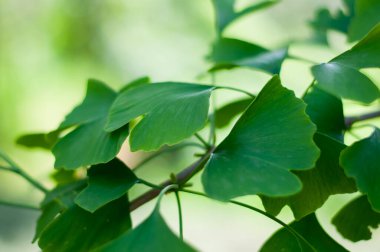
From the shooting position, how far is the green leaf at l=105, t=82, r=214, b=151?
1.16 ft

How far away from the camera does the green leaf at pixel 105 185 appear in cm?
37

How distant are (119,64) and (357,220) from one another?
59.7 inches

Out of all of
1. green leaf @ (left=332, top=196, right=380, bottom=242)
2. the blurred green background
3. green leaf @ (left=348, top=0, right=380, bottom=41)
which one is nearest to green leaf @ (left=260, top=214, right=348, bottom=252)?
green leaf @ (left=332, top=196, right=380, bottom=242)

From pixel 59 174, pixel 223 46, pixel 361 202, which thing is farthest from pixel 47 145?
pixel 361 202

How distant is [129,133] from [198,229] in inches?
55.2

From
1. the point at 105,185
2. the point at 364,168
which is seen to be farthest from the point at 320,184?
the point at 105,185

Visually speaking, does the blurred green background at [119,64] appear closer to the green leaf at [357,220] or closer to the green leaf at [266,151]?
the green leaf at [357,220]

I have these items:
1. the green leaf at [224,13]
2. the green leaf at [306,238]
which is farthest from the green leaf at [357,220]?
the green leaf at [224,13]

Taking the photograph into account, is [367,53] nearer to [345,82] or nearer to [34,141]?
[345,82]

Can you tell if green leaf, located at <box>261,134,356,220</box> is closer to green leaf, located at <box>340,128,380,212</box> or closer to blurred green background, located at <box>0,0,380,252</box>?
green leaf, located at <box>340,128,380,212</box>

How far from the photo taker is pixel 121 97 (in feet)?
1.34

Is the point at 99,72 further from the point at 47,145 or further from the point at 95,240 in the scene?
the point at 95,240

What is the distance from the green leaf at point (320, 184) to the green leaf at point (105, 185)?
9 cm

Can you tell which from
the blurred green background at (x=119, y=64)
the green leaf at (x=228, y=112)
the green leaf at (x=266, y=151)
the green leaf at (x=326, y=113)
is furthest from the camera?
the blurred green background at (x=119, y=64)
